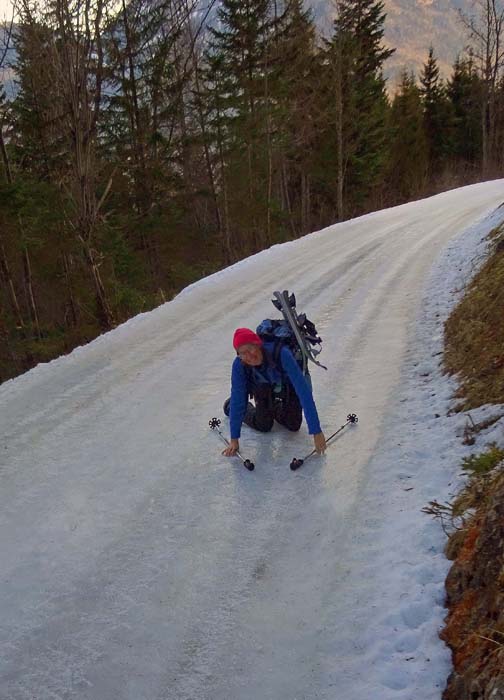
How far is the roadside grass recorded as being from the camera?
528cm

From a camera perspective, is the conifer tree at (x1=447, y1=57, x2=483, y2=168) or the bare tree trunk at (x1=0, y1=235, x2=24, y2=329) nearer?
the bare tree trunk at (x1=0, y1=235, x2=24, y2=329)

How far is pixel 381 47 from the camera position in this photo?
31.7 m

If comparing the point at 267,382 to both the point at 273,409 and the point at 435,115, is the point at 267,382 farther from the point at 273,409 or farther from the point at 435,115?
the point at 435,115

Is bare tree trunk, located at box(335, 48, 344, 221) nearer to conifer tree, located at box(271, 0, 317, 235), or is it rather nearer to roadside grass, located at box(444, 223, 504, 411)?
conifer tree, located at box(271, 0, 317, 235)

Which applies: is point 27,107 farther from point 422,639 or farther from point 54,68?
point 422,639

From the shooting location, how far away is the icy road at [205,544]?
3088 mm

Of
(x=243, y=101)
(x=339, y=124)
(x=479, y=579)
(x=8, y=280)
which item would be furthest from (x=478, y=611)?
(x=339, y=124)

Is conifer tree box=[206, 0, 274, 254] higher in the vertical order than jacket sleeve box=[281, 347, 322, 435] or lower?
higher

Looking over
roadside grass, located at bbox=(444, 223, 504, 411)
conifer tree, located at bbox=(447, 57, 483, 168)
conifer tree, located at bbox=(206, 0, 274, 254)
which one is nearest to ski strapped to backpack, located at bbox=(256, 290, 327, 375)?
roadside grass, located at bbox=(444, 223, 504, 411)

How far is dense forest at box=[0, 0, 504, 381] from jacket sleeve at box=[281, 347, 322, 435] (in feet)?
23.8

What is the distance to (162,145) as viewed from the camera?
22.0m

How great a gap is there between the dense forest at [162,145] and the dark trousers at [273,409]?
7290mm

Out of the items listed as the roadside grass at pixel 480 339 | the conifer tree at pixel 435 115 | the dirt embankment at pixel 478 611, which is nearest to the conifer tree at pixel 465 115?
the conifer tree at pixel 435 115

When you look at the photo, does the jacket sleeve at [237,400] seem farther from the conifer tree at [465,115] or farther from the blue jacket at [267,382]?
the conifer tree at [465,115]
